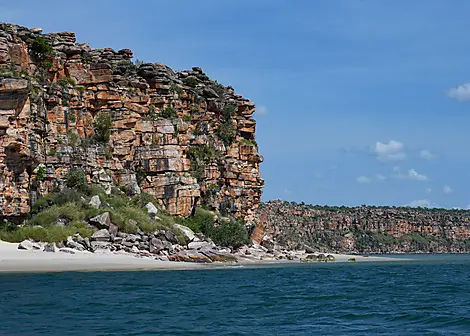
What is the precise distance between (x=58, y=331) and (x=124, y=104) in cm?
3947

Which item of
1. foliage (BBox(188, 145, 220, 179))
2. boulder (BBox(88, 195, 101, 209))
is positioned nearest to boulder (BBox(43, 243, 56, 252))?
boulder (BBox(88, 195, 101, 209))

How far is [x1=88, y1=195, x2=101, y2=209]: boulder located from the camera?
46.3 m

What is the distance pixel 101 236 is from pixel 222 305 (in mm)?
19704

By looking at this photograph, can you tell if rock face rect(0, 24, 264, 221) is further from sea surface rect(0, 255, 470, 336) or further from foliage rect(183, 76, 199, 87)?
sea surface rect(0, 255, 470, 336)

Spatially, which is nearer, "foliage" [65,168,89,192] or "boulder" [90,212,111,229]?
"boulder" [90,212,111,229]

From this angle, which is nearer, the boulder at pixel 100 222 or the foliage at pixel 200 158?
the boulder at pixel 100 222

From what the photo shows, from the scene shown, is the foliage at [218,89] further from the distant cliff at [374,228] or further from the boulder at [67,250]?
the distant cliff at [374,228]

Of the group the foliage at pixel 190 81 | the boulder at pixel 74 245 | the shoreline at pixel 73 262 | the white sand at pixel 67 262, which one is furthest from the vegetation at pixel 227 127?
the boulder at pixel 74 245

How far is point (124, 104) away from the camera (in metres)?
56.1

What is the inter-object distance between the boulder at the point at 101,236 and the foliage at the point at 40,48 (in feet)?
52.0

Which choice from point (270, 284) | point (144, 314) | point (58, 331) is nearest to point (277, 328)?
point (144, 314)

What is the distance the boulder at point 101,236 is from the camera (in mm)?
42000

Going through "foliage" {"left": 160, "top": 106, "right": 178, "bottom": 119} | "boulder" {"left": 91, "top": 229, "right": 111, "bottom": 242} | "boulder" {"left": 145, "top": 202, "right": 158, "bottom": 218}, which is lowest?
"boulder" {"left": 91, "top": 229, "right": 111, "bottom": 242}

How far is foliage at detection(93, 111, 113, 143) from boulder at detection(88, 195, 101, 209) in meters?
8.36
